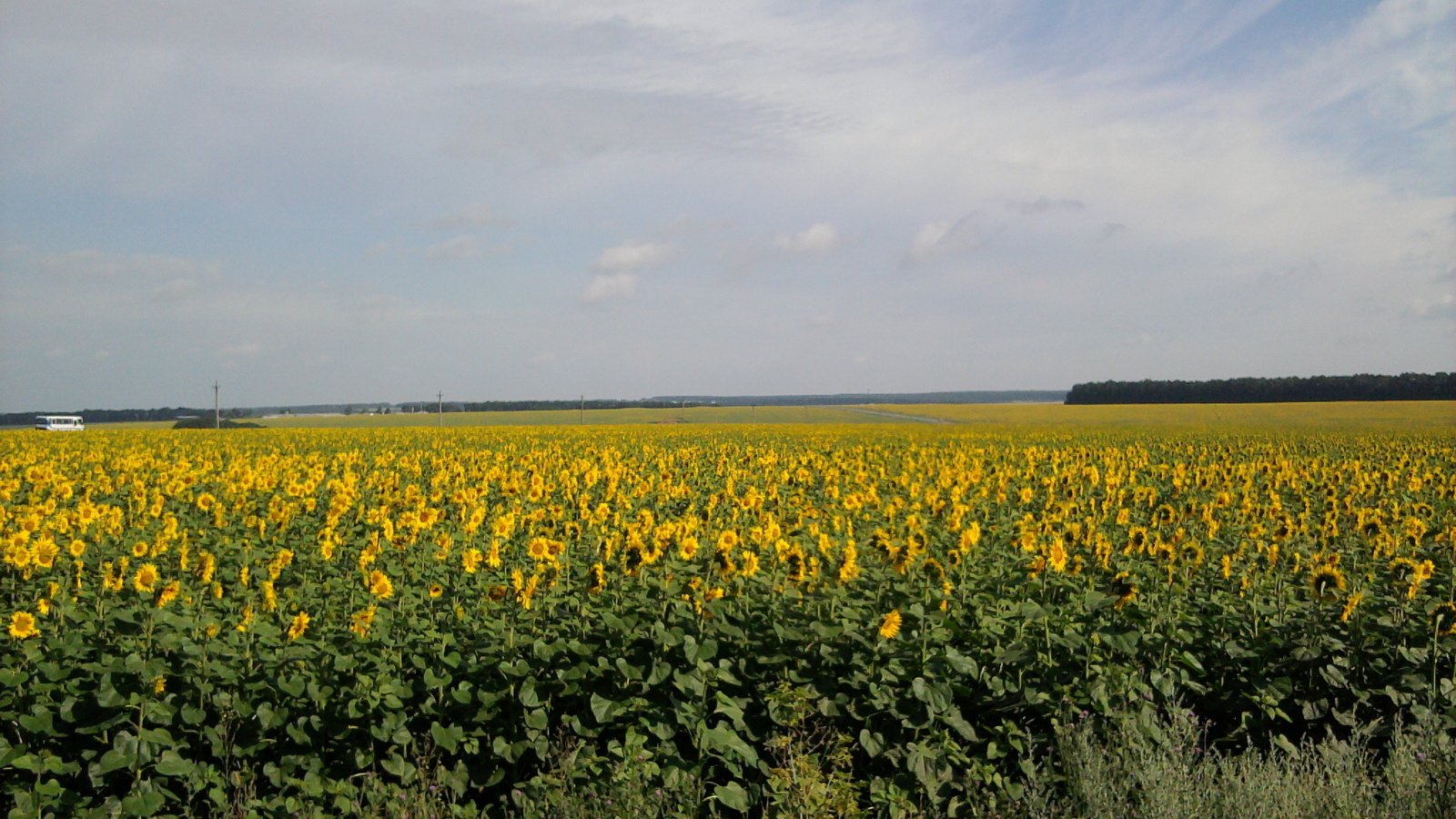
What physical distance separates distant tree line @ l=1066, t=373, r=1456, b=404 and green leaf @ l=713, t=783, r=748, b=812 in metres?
99.2

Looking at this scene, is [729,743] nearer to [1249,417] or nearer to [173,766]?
[173,766]

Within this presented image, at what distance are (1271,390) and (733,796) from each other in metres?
108

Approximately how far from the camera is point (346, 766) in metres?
5.62

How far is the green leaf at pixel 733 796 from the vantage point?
516 cm

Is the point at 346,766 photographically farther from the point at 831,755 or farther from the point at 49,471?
the point at 49,471

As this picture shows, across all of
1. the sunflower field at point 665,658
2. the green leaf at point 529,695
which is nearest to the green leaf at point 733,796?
the sunflower field at point 665,658

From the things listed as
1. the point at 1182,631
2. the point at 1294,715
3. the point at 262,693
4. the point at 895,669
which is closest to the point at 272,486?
the point at 262,693

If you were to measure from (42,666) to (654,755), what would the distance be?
3574 mm

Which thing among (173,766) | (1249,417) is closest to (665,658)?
(173,766)

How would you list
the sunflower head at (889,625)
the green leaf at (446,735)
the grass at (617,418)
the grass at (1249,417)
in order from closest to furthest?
the green leaf at (446,735)
the sunflower head at (889,625)
the grass at (1249,417)
the grass at (617,418)

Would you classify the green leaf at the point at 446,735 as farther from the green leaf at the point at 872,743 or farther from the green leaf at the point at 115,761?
the green leaf at the point at 872,743

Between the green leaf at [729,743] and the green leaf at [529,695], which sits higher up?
the green leaf at [529,695]

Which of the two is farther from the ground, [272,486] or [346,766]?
[272,486]

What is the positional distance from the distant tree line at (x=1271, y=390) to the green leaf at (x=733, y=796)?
99.2 m
